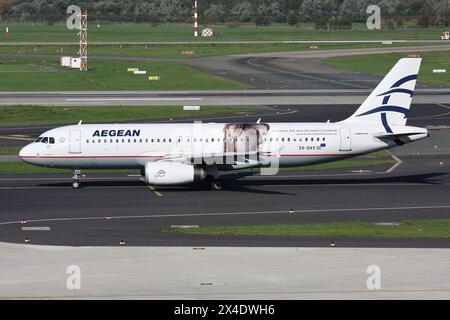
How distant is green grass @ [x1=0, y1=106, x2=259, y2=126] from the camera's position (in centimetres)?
10088

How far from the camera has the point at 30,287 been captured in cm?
3916

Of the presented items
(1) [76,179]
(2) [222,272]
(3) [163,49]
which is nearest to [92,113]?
(1) [76,179]

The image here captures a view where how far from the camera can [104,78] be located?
142125 mm

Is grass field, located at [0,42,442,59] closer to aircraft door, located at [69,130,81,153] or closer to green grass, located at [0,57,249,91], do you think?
green grass, located at [0,57,249,91]

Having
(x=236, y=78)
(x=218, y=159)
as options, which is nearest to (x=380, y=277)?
(x=218, y=159)

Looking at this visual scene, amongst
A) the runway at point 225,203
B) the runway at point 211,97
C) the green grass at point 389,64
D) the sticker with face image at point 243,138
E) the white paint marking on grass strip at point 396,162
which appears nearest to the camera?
the runway at point 225,203

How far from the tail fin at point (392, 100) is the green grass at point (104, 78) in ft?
218

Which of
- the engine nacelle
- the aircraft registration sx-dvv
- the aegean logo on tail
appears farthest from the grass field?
the engine nacelle

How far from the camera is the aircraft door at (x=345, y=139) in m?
65.6

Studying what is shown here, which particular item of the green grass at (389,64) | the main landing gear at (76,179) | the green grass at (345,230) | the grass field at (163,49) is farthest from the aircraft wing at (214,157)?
the grass field at (163,49)

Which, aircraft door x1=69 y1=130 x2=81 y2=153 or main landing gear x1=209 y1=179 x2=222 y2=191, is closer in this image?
aircraft door x1=69 y1=130 x2=81 y2=153

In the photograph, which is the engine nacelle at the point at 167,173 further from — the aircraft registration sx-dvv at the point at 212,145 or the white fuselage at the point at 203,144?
the white fuselage at the point at 203,144
